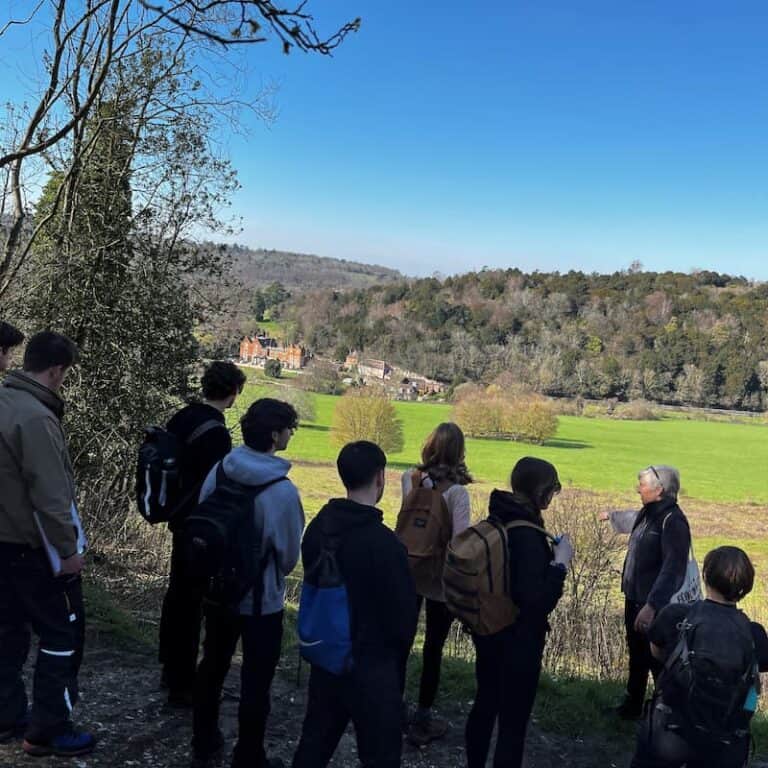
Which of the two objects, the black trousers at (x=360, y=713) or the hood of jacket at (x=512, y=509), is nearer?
the black trousers at (x=360, y=713)

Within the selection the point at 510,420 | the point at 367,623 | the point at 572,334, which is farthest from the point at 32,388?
the point at 572,334

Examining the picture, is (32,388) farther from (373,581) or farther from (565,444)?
(565,444)

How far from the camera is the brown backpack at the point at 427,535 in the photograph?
3.69 m

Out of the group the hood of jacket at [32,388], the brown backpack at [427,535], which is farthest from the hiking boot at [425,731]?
the hood of jacket at [32,388]

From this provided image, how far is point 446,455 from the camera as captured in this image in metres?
3.65

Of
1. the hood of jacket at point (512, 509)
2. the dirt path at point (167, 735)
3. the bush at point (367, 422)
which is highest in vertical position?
the hood of jacket at point (512, 509)

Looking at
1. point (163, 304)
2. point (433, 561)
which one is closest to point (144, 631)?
Answer: point (433, 561)

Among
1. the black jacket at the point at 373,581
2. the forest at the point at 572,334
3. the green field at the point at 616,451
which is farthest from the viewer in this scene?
the forest at the point at 572,334

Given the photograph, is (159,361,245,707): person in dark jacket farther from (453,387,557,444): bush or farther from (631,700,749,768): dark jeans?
(453,387,557,444): bush

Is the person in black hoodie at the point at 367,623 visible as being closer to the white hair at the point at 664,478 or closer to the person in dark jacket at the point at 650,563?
the person in dark jacket at the point at 650,563

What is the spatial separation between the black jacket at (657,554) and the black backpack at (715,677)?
0.94 m

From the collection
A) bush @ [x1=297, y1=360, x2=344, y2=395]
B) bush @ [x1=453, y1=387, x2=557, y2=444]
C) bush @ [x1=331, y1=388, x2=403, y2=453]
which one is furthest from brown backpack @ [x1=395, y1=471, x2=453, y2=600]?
bush @ [x1=297, y1=360, x2=344, y2=395]

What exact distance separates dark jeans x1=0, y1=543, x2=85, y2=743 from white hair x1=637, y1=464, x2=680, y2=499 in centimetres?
311

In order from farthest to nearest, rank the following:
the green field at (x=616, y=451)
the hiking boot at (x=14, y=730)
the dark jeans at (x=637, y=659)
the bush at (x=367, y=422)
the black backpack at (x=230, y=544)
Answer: the bush at (x=367, y=422)
the green field at (x=616, y=451)
the dark jeans at (x=637, y=659)
the hiking boot at (x=14, y=730)
the black backpack at (x=230, y=544)
